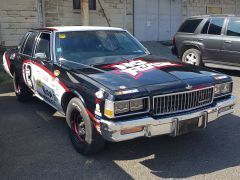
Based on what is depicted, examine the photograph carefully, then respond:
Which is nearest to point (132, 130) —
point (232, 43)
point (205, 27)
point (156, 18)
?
point (232, 43)

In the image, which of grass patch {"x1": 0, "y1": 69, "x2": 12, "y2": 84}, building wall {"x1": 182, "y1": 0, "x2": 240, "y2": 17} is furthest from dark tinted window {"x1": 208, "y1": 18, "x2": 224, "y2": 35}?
building wall {"x1": 182, "y1": 0, "x2": 240, "y2": 17}

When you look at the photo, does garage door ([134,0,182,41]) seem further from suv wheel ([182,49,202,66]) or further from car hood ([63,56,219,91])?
car hood ([63,56,219,91])

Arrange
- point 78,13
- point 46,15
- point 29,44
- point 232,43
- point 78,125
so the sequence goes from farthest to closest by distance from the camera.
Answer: point 78,13 → point 46,15 → point 232,43 → point 29,44 → point 78,125

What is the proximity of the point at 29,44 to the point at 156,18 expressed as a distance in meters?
13.0

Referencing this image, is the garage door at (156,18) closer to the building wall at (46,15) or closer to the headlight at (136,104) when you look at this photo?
the building wall at (46,15)

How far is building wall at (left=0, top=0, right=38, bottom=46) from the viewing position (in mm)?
13289

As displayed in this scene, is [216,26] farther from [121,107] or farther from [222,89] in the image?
[121,107]

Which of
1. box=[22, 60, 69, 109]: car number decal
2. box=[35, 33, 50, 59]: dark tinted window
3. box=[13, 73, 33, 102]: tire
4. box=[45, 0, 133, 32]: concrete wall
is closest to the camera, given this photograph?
box=[22, 60, 69, 109]: car number decal

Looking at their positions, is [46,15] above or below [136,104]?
above

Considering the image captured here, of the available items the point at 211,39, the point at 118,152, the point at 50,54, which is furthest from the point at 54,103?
the point at 211,39

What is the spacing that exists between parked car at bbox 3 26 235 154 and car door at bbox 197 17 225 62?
4535 mm

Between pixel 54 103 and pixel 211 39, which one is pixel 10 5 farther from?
pixel 54 103

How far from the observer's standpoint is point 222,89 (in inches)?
172

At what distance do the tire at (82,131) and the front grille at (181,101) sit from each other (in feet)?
2.57
